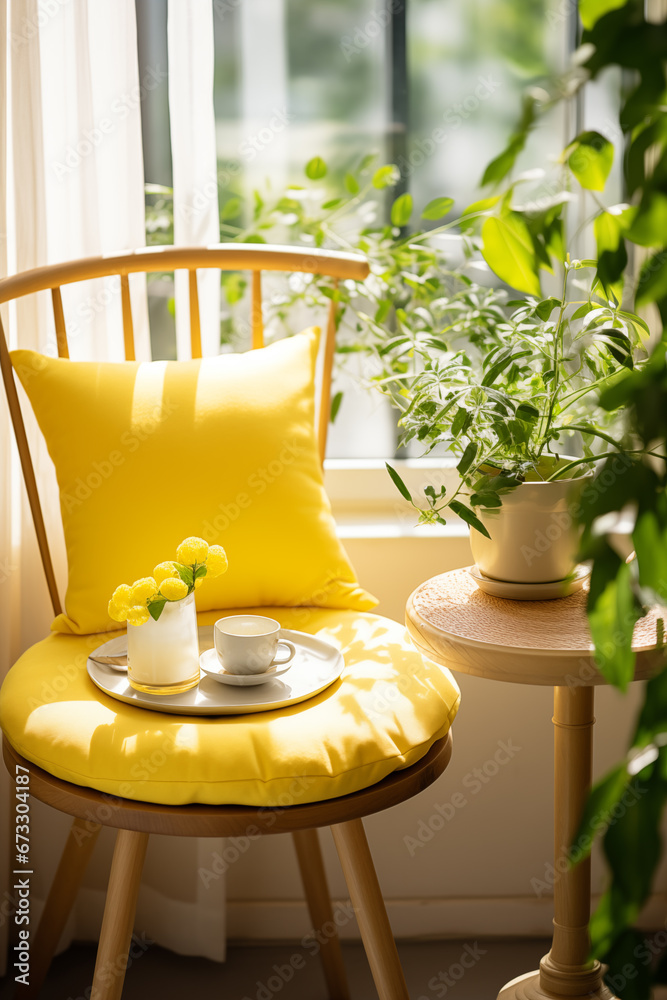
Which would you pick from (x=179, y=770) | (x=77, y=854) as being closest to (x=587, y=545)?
Answer: (x=179, y=770)

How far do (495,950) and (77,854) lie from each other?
74 centimetres

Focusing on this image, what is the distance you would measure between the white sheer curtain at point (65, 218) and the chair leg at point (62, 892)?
0.50 ft

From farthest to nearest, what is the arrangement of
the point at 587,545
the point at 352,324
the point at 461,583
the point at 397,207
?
1. the point at 352,324
2. the point at 397,207
3. the point at 461,583
4. the point at 587,545

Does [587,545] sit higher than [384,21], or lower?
lower

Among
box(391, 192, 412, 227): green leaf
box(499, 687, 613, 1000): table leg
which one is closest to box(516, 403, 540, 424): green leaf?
box(499, 687, 613, 1000): table leg

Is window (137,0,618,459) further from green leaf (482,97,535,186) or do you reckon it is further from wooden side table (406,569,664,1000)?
green leaf (482,97,535,186)

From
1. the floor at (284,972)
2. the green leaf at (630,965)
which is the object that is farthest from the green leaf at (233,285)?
the green leaf at (630,965)

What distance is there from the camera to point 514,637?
37.6 inches

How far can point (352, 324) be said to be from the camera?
1633mm

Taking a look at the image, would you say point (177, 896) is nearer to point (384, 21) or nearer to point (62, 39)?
point (62, 39)

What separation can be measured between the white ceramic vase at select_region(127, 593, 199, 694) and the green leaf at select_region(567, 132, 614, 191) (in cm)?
57

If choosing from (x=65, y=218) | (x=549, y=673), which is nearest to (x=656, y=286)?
(x=549, y=673)

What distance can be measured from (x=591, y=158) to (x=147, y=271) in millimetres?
896

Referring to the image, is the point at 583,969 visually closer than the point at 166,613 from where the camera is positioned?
No
